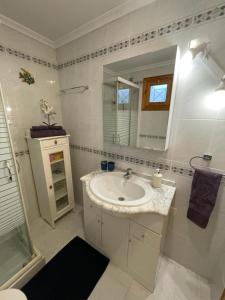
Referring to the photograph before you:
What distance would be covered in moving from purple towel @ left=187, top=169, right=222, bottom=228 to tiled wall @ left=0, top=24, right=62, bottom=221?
1879 mm

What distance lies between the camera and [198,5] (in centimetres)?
91

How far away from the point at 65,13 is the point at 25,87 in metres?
0.86

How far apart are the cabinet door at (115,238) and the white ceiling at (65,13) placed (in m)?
1.82

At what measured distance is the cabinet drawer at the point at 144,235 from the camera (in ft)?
3.33

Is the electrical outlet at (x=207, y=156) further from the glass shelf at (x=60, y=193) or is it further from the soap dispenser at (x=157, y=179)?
the glass shelf at (x=60, y=193)

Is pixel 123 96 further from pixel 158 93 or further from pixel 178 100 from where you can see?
pixel 178 100

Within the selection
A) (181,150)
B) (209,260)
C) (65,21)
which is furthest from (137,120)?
(209,260)

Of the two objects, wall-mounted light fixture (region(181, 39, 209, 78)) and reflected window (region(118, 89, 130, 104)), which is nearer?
wall-mounted light fixture (region(181, 39, 209, 78))

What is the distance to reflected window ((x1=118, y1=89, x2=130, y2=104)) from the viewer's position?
1.36 meters

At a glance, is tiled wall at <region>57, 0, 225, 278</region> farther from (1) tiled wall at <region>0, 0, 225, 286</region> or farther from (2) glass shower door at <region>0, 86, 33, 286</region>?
(2) glass shower door at <region>0, 86, 33, 286</region>

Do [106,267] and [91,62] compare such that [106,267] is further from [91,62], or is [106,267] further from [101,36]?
[101,36]

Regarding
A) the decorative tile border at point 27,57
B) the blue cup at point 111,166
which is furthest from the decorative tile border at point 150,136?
the decorative tile border at point 27,57

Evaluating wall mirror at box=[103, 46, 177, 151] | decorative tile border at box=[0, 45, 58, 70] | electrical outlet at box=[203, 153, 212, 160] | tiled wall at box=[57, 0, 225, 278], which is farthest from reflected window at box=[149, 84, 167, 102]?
decorative tile border at box=[0, 45, 58, 70]

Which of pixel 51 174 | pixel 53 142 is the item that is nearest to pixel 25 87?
pixel 53 142
